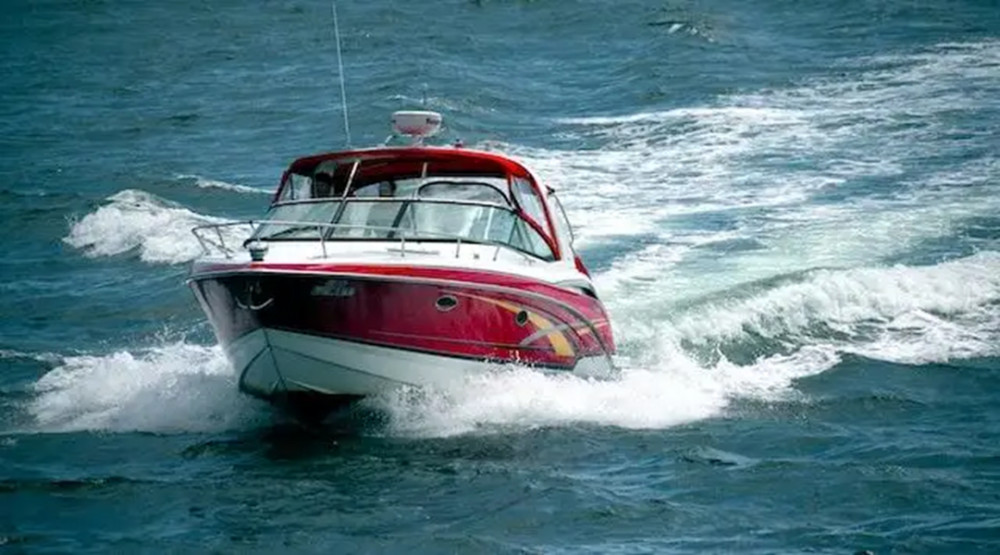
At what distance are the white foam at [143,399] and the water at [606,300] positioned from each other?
47 millimetres

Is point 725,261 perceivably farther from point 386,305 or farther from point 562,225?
point 386,305

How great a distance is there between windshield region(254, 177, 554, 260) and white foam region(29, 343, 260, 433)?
5.24ft

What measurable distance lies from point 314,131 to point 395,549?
2337cm

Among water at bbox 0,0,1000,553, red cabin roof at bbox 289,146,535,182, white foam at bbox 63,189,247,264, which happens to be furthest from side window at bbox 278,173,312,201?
white foam at bbox 63,189,247,264

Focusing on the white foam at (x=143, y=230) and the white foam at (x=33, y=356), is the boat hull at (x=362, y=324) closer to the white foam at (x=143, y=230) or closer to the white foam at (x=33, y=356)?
the white foam at (x=33, y=356)

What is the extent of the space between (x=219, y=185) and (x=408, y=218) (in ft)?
47.4

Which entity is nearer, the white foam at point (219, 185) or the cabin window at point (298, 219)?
the cabin window at point (298, 219)

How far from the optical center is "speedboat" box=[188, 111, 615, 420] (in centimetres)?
1247

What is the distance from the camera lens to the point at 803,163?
1045 inches

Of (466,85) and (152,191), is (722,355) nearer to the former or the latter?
(152,191)

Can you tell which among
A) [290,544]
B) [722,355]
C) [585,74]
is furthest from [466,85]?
[290,544]

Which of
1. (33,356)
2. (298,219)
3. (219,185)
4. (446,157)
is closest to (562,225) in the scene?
(446,157)

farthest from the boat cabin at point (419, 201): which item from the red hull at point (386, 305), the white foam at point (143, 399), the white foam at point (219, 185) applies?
the white foam at point (219, 185)

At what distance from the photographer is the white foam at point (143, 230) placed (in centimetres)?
2298
